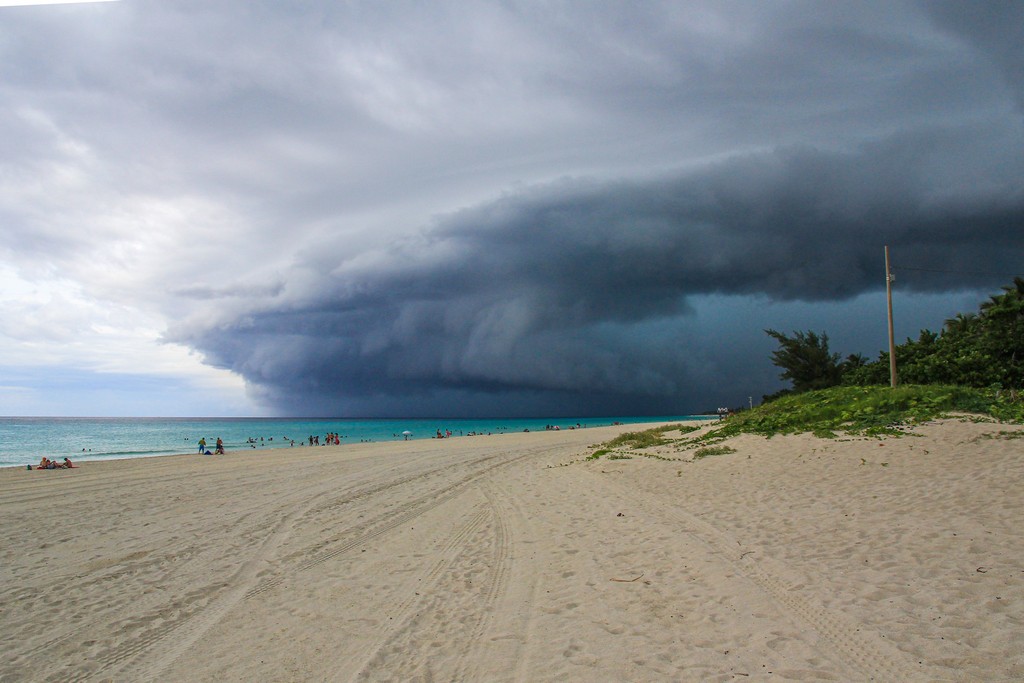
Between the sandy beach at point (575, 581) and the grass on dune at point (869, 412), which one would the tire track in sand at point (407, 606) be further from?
the grass on dune at point (869, 412)

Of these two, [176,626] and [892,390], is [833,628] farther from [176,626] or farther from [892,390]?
[892,390]

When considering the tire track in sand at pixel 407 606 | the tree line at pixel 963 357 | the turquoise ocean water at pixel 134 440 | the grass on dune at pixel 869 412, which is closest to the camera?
the tire track in sand at pixel 407 606

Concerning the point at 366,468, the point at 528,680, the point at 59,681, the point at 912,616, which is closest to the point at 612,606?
the point at 528,680

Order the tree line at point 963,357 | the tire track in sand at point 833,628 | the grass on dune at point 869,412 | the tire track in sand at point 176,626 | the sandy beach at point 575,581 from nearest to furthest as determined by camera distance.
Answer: the tire track in sand at point 833,628 → the sandy beach at point 575,581 → the tire track in sand at point 176,626 → the grass on dune at point 869,412 → the tree line at point 963,357

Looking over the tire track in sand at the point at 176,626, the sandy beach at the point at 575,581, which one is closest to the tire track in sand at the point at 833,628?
the sandy beach at the point at 575,581

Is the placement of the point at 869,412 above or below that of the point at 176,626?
above

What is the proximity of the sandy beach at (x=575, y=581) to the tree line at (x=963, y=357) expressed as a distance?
56.1ft

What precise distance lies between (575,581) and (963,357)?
30.2 meters

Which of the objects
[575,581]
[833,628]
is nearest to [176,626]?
[575,581]

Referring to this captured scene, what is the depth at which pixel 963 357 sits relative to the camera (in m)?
27.7

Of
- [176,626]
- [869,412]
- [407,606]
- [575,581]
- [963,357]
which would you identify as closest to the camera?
[176,626]

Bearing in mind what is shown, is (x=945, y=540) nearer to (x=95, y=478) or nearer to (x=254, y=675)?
(x=254, y=675)

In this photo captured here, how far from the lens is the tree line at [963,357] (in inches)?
1041

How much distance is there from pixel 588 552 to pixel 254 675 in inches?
194
